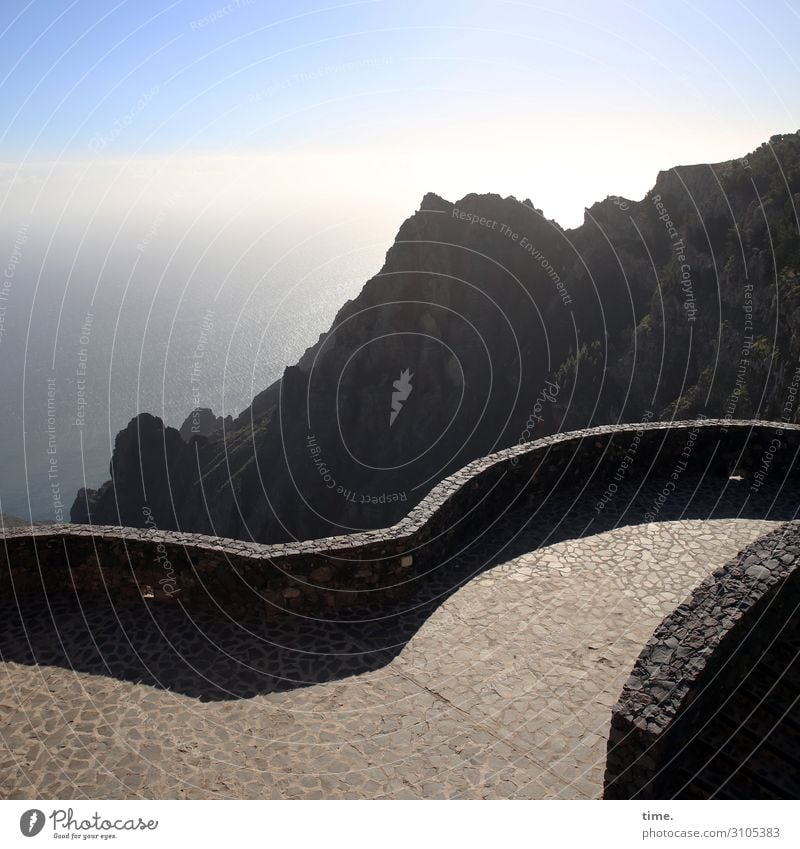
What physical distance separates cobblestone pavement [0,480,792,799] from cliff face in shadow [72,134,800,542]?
50067 millimetres

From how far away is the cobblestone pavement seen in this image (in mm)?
7891

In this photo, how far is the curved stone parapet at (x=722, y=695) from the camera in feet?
22.3

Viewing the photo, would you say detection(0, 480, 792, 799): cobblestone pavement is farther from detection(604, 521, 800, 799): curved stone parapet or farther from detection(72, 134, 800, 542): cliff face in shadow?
detection(72, 134, 800, 542): cliff face in shadow

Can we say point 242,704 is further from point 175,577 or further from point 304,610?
point 175,577

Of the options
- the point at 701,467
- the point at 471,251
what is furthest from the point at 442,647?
the point at 471,251

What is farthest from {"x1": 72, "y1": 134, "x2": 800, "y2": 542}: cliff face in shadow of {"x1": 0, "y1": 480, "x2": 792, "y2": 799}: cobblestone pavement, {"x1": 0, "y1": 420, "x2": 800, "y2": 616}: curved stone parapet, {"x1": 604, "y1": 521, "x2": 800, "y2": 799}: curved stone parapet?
{"x1": 604, "y1": 521, "x2": 800, "y2": 799}: curved stone parapet

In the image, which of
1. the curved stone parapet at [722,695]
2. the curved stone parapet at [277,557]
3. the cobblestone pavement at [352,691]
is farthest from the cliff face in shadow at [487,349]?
the curved stone parapet at [722,695]

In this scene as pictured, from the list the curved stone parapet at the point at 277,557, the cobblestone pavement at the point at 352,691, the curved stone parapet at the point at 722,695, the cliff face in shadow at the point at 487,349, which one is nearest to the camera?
the curved stone parapet at the point at 722,695

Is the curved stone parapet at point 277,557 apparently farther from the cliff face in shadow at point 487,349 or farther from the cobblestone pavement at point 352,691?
the cliff face in shadow at point 487,349

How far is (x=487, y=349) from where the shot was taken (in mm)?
73500

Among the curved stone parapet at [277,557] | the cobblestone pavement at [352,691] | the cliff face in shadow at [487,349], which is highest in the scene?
the cliff face in shadow at [487,349]

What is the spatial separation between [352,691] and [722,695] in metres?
4.40

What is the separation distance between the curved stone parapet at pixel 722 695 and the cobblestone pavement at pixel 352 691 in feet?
3.33

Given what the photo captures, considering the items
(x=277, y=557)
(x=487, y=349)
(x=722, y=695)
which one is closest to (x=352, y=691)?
(x=277, y=557)
